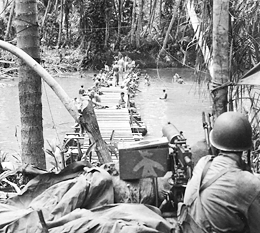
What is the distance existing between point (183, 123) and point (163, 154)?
14151mm

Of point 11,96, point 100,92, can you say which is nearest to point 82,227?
point 100,92

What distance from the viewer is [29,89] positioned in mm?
5105

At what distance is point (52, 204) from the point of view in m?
3.10

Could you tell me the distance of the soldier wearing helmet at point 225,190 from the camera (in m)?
2.39

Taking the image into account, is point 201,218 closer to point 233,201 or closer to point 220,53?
point 233,201

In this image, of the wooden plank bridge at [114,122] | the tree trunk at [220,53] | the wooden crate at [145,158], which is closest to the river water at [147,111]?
the wooden plank bridge at [114,122]

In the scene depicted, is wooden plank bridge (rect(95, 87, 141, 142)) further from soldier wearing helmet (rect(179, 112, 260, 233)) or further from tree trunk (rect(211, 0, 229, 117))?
soldier wearing helmet (rect(179, 112, 260, 233))

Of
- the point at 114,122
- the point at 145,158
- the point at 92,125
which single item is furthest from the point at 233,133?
the point at 114,122

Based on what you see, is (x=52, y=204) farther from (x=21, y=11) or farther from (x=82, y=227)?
(x=21, y=11)

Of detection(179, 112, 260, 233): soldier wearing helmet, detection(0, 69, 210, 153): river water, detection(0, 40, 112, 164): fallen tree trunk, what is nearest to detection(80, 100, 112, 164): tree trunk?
detection(0, 40, 112, 164): fallen tree trunk

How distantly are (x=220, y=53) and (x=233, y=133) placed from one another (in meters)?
1.47

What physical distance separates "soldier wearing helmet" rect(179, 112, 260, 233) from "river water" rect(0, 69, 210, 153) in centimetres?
918

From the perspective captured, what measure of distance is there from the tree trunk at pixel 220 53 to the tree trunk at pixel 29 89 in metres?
2.12

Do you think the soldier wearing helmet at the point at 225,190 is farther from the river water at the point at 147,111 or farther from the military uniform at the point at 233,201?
the river water at the point at 147,111
